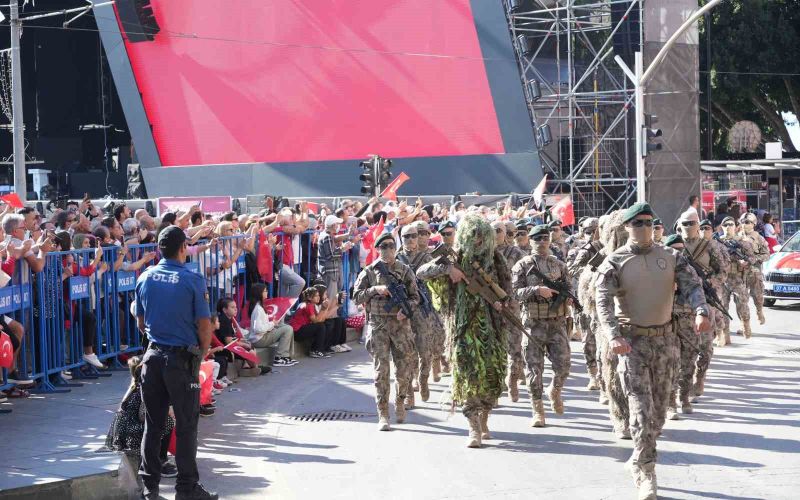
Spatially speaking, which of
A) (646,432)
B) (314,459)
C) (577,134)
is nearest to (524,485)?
(646,432)

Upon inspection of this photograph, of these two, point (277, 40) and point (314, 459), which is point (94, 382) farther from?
point (277, 40)

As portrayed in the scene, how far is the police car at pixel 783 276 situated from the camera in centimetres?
2161

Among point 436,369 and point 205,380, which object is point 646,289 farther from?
point 436,369

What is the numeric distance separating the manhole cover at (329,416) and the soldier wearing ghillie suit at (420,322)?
61 centimetres

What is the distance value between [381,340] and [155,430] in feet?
11.5

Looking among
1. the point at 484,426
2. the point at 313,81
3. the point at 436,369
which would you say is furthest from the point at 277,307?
the point at 313,81

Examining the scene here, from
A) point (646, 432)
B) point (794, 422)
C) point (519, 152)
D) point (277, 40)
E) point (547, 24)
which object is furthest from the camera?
point (547, 24)

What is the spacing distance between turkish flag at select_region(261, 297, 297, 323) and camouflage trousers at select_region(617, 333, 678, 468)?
7412 mm

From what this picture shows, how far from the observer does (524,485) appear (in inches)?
327

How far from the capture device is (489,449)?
971 cm

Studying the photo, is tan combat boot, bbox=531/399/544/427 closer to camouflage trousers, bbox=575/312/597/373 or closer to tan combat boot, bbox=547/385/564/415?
tan combat boot, bbox=547/385/564/415

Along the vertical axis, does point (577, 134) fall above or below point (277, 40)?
below

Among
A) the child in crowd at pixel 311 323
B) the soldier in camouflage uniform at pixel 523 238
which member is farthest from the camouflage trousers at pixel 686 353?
the child in crowd at pixel 311 323

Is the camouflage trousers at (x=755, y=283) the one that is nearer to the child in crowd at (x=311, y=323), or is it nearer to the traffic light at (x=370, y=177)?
the child in crowd at (x=311, y=323)
